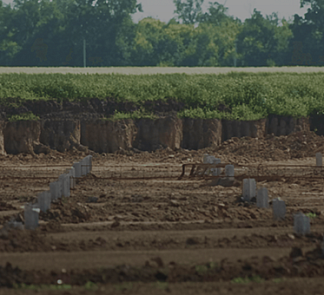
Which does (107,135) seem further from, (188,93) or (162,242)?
(162,242)

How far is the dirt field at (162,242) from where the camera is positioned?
29.9 feet

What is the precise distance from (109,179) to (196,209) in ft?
25.3

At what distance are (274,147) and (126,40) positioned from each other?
53321 millimetres

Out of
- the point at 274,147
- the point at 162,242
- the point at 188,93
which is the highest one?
the point at 188,93

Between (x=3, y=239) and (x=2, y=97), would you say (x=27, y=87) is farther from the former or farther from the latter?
(x=3, y=239)

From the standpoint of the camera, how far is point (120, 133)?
33.2 meters

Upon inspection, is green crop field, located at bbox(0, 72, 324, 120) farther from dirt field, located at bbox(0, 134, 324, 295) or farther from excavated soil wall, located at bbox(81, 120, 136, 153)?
dirt field, located at bbox(0, 134, 324, 295)

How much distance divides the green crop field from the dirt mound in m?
2.71

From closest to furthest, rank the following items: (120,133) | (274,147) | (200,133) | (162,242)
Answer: (162,242) < (274,147) < (120,133) < (200,133)

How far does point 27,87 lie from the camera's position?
1443 inches

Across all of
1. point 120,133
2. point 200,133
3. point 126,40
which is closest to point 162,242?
point 120,133

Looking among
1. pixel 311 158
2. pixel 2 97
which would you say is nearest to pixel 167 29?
pixel 2 97

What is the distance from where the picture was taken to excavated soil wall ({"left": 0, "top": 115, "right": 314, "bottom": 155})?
32.6m

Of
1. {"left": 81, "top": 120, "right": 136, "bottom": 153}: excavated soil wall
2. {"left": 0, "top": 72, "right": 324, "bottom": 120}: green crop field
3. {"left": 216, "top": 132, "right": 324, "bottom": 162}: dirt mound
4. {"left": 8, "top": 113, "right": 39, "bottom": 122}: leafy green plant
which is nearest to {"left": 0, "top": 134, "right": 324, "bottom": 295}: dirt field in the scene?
{"left": 216, "top": 132, "right": 324, "bottom": 162}: dirt mound
